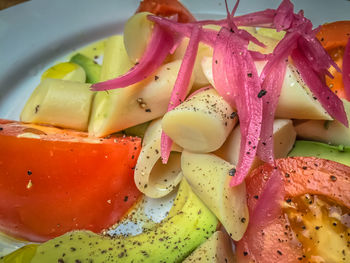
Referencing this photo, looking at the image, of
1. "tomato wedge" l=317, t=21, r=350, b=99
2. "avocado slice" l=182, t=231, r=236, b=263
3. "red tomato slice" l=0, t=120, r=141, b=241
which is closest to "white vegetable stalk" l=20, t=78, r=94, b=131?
"red tomato slice" l=0, t=120, r=141, b=241

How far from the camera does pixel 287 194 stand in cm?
111

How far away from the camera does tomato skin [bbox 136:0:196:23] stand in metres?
1.65

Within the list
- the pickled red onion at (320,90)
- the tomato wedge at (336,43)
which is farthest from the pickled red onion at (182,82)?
the tomato wedge at (336,43)

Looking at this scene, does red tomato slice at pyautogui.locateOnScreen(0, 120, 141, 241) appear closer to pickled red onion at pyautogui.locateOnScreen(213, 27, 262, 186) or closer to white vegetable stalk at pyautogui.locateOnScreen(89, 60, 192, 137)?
white vegetable stalk at pyautogui.locateOnScreen(89, 60, 192, 137)

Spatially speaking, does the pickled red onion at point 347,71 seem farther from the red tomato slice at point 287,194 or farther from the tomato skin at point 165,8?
the tomato skin at point 165,8

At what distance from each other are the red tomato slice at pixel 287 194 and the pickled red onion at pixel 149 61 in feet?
1.76

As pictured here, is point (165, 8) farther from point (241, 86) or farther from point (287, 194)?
point (287, 194)

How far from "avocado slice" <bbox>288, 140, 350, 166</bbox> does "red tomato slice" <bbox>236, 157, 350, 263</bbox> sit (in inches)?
6.1

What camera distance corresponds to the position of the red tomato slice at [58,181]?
4.22 ft

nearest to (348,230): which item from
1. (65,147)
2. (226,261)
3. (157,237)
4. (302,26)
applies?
(226,261)

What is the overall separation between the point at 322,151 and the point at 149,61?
68cm

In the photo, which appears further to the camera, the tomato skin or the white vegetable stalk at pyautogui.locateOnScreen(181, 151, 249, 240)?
the tomato skin

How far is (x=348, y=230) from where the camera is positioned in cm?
106

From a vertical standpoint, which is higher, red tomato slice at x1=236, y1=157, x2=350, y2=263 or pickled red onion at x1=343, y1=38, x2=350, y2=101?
pickled red onion at x1=343, y1=38, x2=350, y2=101
